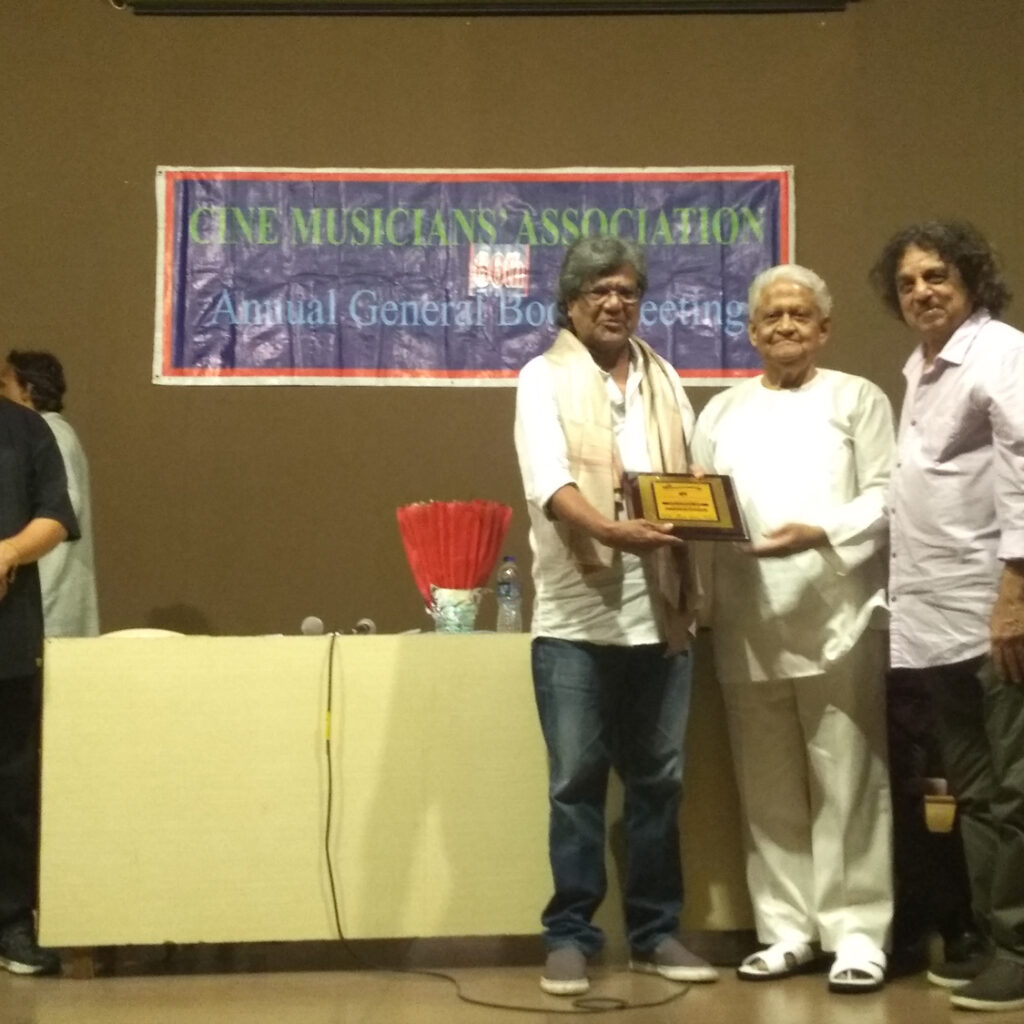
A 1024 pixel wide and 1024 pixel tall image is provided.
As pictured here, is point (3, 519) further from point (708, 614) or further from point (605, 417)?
point (708, 614)

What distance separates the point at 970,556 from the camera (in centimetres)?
245

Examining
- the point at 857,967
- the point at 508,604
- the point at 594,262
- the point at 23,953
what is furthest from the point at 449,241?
the point at 857,967

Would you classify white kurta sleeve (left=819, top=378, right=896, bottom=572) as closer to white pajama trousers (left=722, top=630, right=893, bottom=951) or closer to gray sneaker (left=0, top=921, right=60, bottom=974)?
white pajama trousers (left=722, top=630, right=893, bottom=951)

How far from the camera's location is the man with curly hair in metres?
2.36

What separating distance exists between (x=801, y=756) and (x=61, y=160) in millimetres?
2841

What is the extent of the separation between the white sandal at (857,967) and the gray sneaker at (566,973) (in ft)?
1.48

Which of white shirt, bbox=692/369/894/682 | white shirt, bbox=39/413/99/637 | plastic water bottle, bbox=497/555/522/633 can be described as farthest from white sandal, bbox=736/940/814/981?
white shirt, bbox=39/413/99/637

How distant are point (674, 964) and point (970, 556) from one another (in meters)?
0.92

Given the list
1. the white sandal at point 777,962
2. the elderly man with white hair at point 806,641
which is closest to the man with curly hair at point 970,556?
the elderly man with white hair at point 806,641

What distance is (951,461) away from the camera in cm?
249

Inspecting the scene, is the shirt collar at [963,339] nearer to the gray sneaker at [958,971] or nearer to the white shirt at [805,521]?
the white shirt at [805,521]

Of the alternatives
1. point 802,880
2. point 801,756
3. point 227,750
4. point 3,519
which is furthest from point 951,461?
point 3,519

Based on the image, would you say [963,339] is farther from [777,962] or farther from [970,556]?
[777,962]

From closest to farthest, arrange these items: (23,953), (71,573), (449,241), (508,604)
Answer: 1. (23,953)
2. (508,604)
3. (71,573)
4. (449,241)
